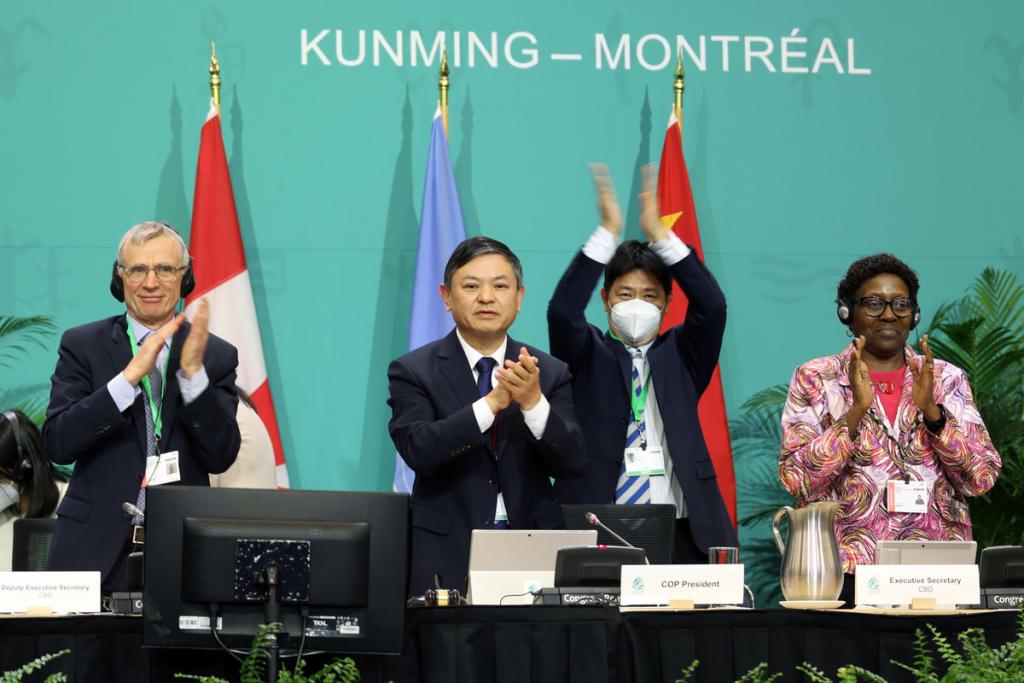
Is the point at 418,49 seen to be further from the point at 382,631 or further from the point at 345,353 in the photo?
the point at 382,631

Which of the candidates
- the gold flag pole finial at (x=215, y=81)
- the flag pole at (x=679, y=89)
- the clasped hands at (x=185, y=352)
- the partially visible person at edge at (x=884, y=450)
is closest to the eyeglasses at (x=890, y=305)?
the partially visible person at edge at (x=884, y=450)

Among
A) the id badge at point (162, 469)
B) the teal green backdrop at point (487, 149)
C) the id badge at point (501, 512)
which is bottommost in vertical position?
the id badge at point (501, 512)

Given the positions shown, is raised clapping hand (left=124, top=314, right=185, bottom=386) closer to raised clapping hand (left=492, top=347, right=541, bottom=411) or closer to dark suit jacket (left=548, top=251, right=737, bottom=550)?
raised clapping hand (left=492, top=347, right=541, bottom=411)

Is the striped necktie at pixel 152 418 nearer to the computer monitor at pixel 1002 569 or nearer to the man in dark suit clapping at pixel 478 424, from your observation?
the man in dark suit clapping at pixel 478 424

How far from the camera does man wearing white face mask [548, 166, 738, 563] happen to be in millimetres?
3941

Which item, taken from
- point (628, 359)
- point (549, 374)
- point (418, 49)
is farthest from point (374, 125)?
point (549, 374)

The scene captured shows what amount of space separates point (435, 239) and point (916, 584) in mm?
2638

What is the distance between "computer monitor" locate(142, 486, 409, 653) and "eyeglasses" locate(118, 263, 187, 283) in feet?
3.40

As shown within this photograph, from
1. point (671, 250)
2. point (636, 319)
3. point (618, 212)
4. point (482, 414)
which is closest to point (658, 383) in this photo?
point (636, 319)

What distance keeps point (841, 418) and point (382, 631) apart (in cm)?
191

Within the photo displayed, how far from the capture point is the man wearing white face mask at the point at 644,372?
12.9 feet

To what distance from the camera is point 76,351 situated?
3.36 m

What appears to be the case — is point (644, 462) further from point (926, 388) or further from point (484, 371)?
point (926, 388)

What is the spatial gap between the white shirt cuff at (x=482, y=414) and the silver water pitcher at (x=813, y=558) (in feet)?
2.34
